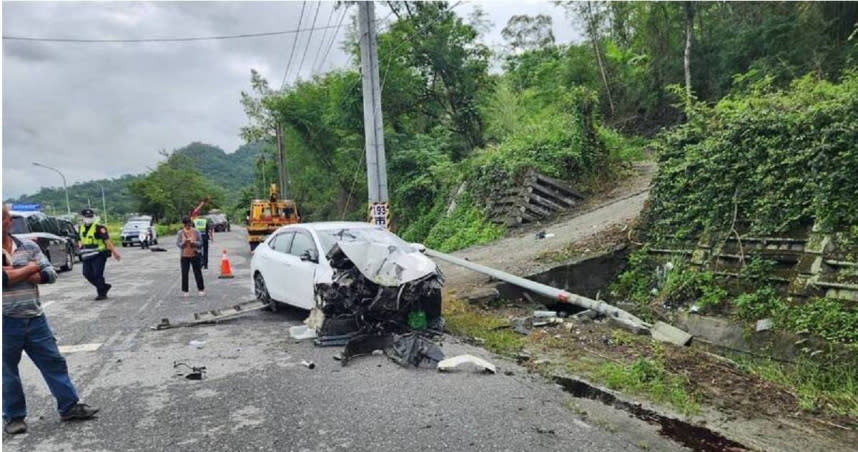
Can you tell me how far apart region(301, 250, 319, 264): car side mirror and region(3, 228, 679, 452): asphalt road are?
1116 millimetres

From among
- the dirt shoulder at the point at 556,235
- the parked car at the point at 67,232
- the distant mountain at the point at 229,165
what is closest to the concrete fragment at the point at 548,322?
the dirt shoulder at the point at 556,235

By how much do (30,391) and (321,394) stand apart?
2.90 m

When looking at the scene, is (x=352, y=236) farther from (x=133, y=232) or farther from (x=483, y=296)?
(x=133, y=232)

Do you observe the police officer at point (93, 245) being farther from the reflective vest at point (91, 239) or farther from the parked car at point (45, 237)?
the parked car at point (45, 237)

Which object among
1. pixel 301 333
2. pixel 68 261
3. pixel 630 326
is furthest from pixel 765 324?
pixel 68 261

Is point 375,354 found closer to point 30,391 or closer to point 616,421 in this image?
point 616,421

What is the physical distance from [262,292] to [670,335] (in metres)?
6.39

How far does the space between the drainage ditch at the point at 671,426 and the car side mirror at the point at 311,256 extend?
3998mm

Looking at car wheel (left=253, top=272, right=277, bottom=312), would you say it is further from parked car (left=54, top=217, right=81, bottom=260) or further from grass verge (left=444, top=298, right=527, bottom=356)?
parked car (left=54, top=217, right=81, bottom=260)

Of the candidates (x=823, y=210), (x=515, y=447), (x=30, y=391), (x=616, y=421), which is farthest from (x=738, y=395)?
(x=30, y=391)

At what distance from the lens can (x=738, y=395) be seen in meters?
4.87

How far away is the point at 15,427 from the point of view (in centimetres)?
423

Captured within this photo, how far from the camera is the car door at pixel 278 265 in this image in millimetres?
8438

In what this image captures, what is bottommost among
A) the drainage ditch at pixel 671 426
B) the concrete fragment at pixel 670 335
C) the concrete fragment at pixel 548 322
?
the drainage ditch at pixel 671 426
